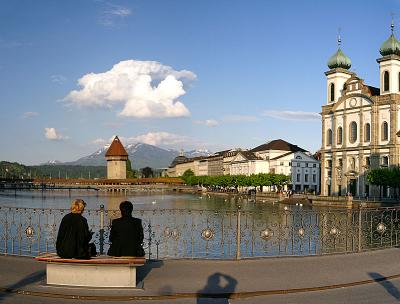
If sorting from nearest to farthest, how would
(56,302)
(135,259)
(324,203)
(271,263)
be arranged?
(56,302) < (135,259) < (271,263) < (324,203)

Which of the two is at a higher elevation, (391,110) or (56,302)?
(391,110)

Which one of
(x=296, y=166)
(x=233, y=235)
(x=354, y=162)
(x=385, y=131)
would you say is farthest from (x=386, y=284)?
(x=296, y=166)

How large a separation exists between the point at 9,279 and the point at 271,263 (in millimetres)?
5700

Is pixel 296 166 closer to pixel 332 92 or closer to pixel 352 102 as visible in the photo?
pixel 332 92

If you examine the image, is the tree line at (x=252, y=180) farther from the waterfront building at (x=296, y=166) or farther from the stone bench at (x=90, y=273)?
the stone bench at (x=90, y=273)

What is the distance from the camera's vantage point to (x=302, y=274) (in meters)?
10.7

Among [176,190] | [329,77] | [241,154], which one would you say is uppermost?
[329,77]

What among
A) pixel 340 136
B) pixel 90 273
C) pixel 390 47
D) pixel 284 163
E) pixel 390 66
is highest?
pixel 390 47

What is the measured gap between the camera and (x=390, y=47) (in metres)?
69.8

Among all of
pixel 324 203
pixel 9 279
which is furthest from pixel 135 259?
pixel 324 203

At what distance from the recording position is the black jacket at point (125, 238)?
944cm

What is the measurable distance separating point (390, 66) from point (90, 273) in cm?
6693

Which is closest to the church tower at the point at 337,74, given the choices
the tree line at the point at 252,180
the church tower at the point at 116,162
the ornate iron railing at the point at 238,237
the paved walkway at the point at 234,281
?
the tree line at the point at 252,180

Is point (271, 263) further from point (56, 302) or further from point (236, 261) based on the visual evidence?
point (56, 302)
